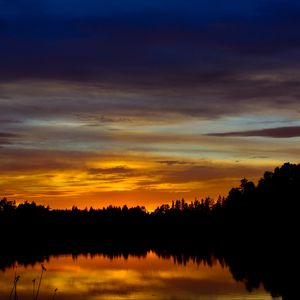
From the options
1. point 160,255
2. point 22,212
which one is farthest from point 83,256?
point 22,212

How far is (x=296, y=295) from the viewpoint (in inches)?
1704

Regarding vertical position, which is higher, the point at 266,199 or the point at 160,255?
the point at 266,199

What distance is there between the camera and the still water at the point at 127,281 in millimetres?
45062

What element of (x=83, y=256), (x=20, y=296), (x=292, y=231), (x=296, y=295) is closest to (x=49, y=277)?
(x=20, y=296)

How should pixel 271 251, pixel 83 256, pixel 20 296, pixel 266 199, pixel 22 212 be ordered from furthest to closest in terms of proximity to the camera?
pixel 22 212 → pixel 266 199 → pixel 83 256 → pixel 271 251 → pixel 20 296

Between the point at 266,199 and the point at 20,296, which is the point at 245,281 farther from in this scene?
the point at 266,199

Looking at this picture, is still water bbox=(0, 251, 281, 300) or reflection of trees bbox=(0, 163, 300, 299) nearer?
still water bbox=(0, 251, 281, 300)

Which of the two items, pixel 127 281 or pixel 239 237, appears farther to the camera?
pixel 239 237

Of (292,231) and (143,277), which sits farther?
(292,231)

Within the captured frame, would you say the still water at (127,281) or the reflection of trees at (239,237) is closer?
the still water at (127,281)

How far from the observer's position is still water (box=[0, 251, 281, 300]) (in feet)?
148

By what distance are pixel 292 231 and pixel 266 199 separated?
1376cm

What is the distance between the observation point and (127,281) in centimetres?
5497

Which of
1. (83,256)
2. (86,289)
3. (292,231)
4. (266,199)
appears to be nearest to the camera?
(86,289)
